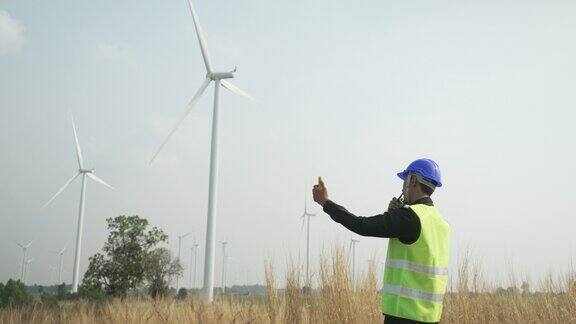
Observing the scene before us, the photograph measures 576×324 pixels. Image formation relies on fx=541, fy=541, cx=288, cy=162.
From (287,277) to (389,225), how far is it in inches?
217

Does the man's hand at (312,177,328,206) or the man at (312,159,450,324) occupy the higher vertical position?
the man's hand at (312,177,328,206)

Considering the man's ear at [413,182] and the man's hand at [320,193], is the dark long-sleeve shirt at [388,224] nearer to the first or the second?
the man's hand at [320,193]

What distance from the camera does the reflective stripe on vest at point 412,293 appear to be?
431 cm

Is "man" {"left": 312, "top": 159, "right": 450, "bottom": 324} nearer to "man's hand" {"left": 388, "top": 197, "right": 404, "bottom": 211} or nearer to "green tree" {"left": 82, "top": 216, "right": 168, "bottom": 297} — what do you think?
"man's hand" {"left": 388, "top": 197, "right": 404, "bottom": 211}

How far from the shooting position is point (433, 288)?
4.36 metres

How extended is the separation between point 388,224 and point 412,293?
0.64m

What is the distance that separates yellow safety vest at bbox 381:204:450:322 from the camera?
4.30m

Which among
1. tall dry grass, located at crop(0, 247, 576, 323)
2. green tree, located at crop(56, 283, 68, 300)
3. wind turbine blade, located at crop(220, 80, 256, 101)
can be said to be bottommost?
green tree, located at crop(56, 283, 68, 300)

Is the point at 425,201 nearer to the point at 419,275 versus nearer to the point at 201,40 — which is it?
the point at 419,275

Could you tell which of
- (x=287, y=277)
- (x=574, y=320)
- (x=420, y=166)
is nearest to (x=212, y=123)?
(x=287, y=277)

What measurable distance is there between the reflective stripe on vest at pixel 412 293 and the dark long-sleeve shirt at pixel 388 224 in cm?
21

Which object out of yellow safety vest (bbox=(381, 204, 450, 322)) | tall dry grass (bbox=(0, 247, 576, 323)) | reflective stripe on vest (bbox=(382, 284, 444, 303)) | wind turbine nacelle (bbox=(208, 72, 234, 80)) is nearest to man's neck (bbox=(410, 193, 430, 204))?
yellow safety vest (bbox=(381, 204, 450, 322))

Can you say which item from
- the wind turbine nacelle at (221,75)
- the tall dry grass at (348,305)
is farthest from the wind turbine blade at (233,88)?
the tall dry grass at (348,305)

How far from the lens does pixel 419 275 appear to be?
4344 millimetres
